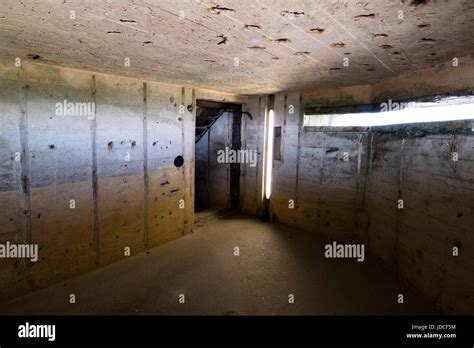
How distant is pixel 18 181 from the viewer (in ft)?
9.61

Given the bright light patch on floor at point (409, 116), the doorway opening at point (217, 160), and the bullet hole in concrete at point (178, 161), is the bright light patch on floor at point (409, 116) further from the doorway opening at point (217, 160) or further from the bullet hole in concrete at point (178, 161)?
the bullet hole in concrete at point (178, 161)

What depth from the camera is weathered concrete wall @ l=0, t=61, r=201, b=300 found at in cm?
Result: 292

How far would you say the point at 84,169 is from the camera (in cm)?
348

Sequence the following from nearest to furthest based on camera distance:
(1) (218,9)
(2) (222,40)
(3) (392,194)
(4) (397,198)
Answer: (1) (218,9) → (2) (222,40) → (4) (397,198) → (3) (392,194)

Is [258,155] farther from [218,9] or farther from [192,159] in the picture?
[218,9]

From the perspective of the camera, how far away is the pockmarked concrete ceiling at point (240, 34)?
1672 millimetres

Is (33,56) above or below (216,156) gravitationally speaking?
above

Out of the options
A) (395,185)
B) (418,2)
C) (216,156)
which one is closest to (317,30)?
(418,2)

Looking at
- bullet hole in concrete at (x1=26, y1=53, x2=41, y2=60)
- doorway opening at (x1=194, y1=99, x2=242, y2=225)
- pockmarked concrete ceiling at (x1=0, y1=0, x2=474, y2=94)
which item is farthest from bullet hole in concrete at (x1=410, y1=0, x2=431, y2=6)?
doorway opening at (x1=194, y1=99, x2=242, y2=225)

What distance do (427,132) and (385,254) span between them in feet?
5.76

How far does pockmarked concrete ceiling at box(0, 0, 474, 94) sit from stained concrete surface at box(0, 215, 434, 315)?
2586 millimetres

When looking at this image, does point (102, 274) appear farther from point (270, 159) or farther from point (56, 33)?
point (270, 159)

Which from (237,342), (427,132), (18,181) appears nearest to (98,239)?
(18,181)

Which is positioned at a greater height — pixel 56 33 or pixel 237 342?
pixel 56 33
